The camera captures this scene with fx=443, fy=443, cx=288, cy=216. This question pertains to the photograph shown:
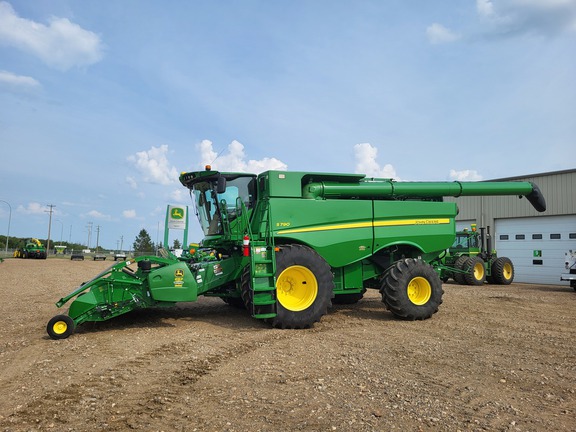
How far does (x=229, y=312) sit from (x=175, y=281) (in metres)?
2.26

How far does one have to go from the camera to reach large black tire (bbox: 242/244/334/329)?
7672 mm

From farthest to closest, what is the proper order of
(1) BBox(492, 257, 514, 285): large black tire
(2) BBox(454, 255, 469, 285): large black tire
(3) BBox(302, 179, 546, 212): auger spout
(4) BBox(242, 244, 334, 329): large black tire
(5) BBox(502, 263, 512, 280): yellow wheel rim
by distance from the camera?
(5) BBox(502, 263, 512, 280): yellow wheel rim
(1) BBox(492, 257, 514, 285): large black tire
(2) BBox(454, 255, 469, 285): large black tire
(3) BBox(302, 179, 546, 212): auger spout
(4) BBox(242, 244, 334, 329): large black tire

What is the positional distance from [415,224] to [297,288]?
3.11 m

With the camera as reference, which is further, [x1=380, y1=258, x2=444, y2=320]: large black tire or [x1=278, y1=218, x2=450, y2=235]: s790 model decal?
[x1=380, y1=258, x2=444, y2=320]: large black tire

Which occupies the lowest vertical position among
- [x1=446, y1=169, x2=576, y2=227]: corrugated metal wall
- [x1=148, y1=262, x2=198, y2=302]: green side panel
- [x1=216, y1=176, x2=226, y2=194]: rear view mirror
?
[x1=148, y1=262, x2=198, y2=302]: green side panel

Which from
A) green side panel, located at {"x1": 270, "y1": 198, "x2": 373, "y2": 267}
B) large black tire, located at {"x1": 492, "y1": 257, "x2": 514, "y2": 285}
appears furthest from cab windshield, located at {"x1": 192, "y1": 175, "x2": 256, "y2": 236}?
large black tire, located at {"x1": 492, "y1": 257, "x2": 514, "y2": 285}

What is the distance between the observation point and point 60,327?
6.72 meters

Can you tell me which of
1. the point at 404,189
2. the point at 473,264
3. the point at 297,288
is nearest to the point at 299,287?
the point at 297,288

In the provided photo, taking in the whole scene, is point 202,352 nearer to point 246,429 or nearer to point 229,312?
point 246,429

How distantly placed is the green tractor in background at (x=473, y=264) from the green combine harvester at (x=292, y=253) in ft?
32.4

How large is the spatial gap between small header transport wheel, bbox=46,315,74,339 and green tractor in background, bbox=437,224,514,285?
15348 millimetres

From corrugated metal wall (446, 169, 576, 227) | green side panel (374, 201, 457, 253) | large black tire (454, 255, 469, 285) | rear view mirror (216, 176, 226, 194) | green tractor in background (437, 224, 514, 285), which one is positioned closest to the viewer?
rear view mirror (216, 176, 226, 194)

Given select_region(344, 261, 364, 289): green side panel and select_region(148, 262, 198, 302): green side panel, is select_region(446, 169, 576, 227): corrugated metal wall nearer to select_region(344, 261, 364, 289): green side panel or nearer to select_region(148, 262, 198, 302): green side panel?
select_region(344, 261, 364, 289): green side panel

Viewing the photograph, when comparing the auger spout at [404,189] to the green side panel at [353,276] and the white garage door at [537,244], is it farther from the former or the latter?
the white garage door at [537,244]
